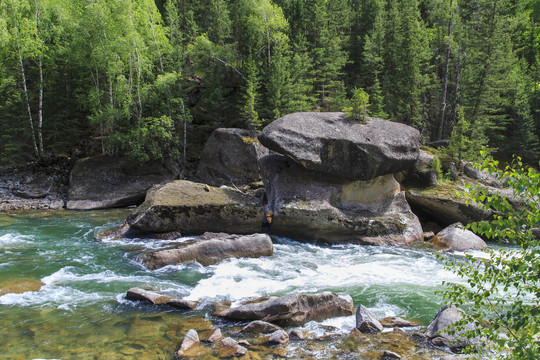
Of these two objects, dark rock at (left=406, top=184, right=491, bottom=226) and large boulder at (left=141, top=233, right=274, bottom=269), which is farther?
dark rock at (left=406, top=184, right=491, bottom=226)

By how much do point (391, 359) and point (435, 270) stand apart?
6627 mm

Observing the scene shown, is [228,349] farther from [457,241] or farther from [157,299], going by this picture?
[457,241]

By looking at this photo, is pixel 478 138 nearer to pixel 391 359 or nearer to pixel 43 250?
pixel 391 359

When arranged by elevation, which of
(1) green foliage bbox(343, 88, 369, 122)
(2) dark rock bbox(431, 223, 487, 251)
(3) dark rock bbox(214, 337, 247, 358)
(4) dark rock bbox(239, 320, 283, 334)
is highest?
(1) green foliage bbox(343, 88, 369, 122)

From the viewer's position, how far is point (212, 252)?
42.4ft

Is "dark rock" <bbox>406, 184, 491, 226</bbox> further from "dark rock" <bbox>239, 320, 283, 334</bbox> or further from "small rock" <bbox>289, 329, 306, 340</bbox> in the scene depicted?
"dark rock" <bbox>239, 320, 283, 334</bbox>

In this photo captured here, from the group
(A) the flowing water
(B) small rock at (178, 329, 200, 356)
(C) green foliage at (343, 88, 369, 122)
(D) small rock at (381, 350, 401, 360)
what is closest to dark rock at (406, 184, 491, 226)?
(A) the flowing water

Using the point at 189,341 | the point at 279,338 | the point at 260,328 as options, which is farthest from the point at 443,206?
the point at 189,341

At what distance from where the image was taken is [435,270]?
41.1 feet

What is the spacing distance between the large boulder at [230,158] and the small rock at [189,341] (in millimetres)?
17815

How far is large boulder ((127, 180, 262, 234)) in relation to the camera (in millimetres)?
16078

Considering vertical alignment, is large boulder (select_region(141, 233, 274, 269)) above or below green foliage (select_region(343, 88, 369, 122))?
below

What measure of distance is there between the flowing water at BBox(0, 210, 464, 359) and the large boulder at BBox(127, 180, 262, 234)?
1.14m

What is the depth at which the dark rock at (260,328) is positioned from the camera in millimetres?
7918
